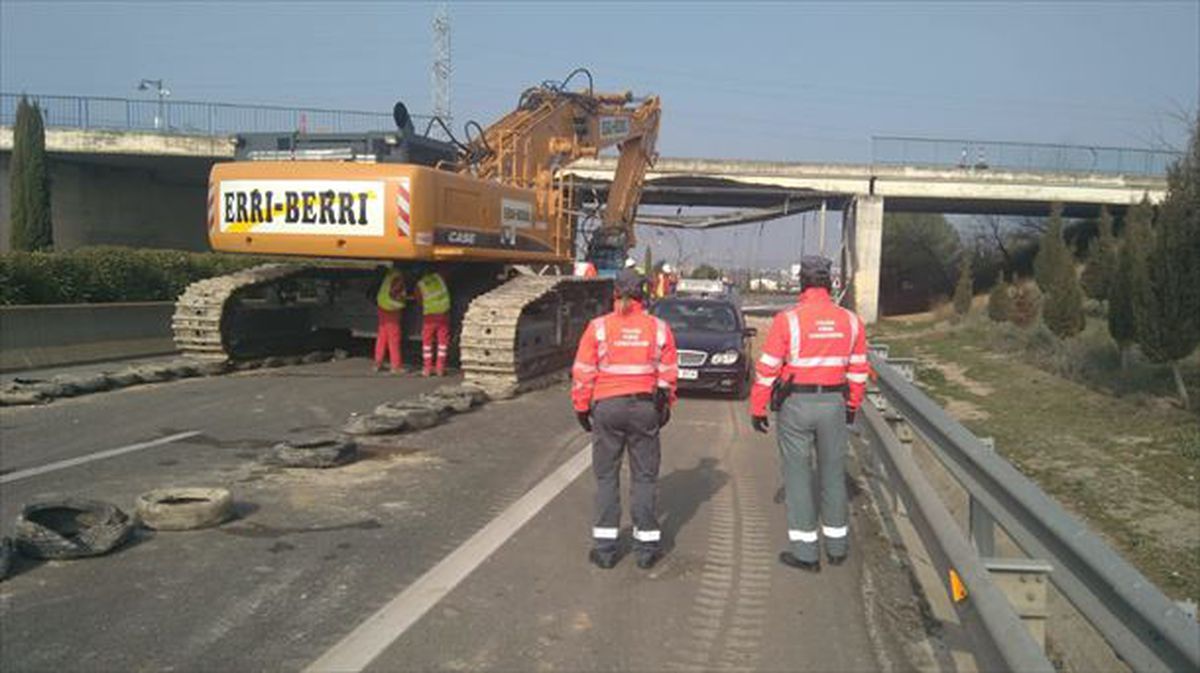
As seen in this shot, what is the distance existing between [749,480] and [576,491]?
5.57 feet

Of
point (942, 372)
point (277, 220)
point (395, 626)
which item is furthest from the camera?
point (942, 372)

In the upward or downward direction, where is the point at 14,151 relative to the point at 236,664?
upward

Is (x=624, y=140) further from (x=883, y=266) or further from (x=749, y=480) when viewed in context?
(x=883, y=266)

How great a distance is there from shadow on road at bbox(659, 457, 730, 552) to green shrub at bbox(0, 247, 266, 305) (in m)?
12.5

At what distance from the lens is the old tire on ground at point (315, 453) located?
891 centimetres

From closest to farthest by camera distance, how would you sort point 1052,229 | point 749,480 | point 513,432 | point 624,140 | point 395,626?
point 395,626, point 749,480, point 513,432, point 624,140, point 1052,229

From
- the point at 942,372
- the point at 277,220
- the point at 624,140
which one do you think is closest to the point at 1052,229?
the point at 942,372

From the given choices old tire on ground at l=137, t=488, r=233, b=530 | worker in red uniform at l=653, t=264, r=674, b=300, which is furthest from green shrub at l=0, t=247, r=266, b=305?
worker in red uniform at l=653, t=264, r=674, b=300

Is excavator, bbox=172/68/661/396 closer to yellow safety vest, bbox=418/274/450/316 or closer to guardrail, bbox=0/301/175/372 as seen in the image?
yellow safety vest, bbox=418/274/450/316

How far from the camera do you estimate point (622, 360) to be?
641 cm

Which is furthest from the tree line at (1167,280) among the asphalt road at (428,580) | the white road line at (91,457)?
the white road line at (91,457)

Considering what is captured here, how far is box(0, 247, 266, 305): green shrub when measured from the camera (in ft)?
56.0

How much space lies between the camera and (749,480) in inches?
361

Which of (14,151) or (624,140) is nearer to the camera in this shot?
(624,140)
